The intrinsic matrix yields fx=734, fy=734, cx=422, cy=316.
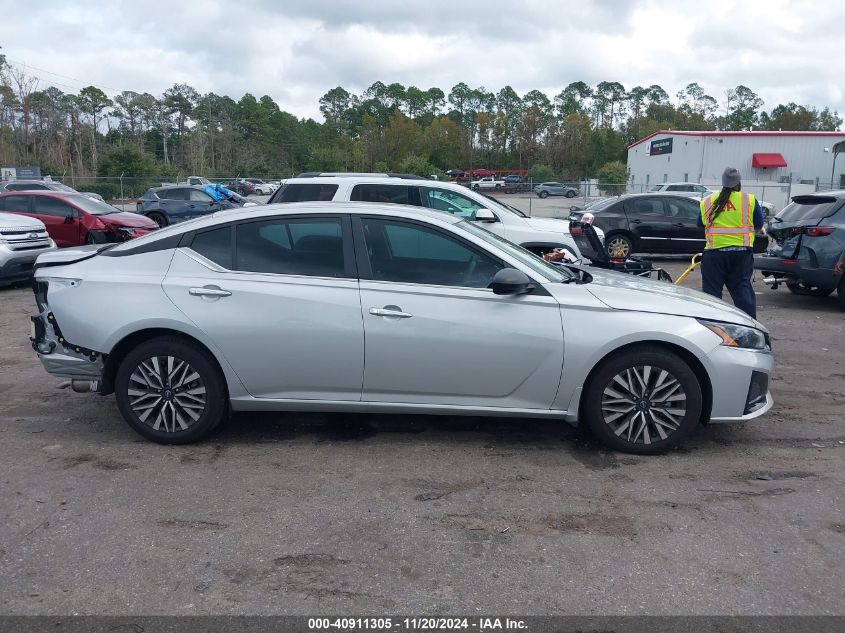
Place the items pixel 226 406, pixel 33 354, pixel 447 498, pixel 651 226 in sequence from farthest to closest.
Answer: pixel 651 226 < pixel 33 354 < pixel 226 406 < pixel 447 498

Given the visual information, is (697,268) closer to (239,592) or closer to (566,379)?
(566,379)

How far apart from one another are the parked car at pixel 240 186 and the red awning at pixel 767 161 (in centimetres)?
3307

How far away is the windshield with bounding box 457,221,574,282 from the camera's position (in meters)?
5.14

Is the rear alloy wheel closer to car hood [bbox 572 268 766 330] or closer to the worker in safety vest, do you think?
the worker in safety vest

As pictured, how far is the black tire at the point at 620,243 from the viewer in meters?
16.2

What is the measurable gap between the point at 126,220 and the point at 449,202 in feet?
30.0

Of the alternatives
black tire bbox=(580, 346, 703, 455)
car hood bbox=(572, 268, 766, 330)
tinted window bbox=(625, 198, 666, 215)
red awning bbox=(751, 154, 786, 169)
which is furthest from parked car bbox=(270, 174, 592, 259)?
red awning bbox=(751, 154, 786, 169)

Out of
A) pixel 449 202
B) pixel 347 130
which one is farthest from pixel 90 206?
pixel 347 130

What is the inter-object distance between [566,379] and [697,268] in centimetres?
1280

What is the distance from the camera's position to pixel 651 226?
16328mm

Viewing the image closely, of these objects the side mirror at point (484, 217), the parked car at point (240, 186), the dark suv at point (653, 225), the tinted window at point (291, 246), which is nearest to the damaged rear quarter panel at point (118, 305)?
the tinted window at point (291, 246)

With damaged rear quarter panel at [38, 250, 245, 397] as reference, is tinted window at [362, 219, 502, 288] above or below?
above

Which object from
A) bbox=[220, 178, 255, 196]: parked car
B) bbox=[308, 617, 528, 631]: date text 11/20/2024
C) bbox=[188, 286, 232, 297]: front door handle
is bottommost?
bbox=[308, 617, 528, 631]: date text 11/20/2024

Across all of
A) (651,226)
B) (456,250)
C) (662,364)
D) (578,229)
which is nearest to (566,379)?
(662,364)
